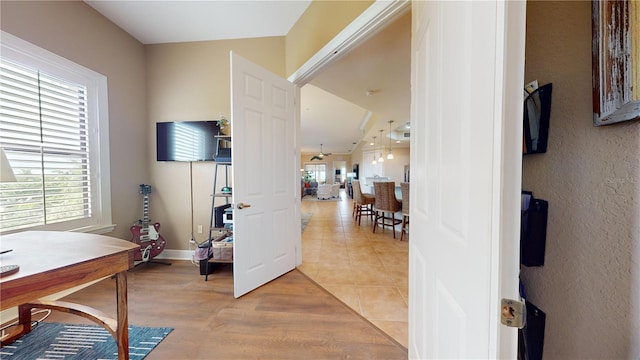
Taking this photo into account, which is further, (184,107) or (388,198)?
(388,198)

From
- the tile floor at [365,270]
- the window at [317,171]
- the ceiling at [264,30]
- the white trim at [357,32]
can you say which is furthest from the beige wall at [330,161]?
the white trim at [357,32]

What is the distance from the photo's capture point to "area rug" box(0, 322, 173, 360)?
1454 millimetres

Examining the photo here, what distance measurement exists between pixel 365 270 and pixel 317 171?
1406 cm

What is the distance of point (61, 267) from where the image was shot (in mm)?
1007

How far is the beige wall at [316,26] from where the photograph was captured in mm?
1725

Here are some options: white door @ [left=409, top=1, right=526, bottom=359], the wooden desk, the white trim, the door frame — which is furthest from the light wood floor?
the white trim

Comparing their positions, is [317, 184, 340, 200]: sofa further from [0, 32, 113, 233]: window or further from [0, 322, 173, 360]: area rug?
[0, 322, 173, 360]: area rug

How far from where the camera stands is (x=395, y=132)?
23.2ft

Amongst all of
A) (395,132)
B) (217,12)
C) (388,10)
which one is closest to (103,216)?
(217,12)

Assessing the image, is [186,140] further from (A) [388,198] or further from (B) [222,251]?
(A) [388,198]

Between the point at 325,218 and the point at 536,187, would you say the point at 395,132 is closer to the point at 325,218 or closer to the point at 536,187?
the point at 325,218

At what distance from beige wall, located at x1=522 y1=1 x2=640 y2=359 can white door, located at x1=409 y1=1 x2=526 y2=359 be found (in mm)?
327

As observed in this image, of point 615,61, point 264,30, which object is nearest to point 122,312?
point 615,61

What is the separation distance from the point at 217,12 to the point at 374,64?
1830 mm
